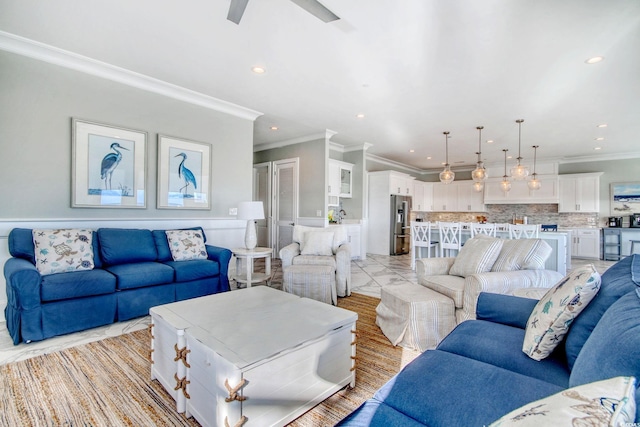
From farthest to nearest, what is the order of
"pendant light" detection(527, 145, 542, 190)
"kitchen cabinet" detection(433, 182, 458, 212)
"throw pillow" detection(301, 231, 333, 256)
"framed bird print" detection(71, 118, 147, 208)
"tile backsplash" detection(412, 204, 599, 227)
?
"kitchen cabinet" detection(433, 182, 458, 212), "tile backsplash" detection(412, 204, 599, 227), "pendant light" detection(527, 145, 542, 190), "throw pillow" detection(301, 231, 333, 256), "framed bird print" detection(71, 118, 147, 208)

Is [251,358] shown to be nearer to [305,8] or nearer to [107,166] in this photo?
[305,8]

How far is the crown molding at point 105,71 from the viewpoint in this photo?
9.27 feet

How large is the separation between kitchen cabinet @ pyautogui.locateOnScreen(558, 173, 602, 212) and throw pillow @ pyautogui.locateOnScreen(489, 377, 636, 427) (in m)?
9.38

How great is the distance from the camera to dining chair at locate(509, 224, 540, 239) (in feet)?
15.1

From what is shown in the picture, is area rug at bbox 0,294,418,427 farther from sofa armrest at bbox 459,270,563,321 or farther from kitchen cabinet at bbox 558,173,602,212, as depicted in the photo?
kitchen cabinet at bbox 558,173,602,212

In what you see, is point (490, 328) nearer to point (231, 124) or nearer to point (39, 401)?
point (39, 401)

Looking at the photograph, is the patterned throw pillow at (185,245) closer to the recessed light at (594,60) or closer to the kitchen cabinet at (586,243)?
the recessed light at (594,60)

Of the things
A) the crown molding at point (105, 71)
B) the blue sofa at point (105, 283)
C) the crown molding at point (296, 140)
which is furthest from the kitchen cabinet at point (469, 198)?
the blue sofa at point (105, 283)

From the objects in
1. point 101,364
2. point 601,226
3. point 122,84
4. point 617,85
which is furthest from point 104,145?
point 601,226

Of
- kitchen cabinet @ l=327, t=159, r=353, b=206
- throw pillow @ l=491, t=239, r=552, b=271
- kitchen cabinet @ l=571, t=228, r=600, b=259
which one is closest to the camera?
throw pillow @ l=491, t=239, r=552, b=271

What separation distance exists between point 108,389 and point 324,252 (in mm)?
2605

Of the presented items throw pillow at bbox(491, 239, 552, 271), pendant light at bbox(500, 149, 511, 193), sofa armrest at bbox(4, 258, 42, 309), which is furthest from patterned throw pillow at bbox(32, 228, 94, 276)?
pendant light at bbox(500, 149, 511, 193)

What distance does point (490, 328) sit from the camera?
1665mm

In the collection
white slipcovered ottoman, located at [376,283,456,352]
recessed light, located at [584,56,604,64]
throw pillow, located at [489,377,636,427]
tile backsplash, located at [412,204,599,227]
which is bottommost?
white slipcovered ottoman, located at [376,283,456,352]
